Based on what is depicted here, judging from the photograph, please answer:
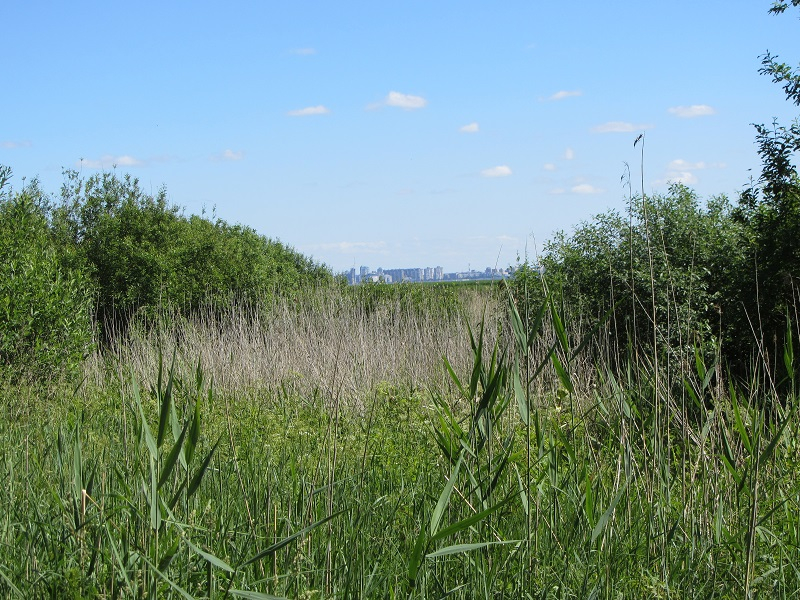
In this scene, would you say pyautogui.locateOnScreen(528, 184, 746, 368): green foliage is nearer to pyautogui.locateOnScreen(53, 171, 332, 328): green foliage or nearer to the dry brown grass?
the dry brown grass

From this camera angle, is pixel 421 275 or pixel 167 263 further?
pixel 167 263

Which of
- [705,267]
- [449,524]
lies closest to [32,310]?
[449,524]

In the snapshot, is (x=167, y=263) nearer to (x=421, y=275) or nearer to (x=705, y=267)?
(x=421, y=275)

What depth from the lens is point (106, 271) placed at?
11.9 m

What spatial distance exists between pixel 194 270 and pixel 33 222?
3252 millimetres

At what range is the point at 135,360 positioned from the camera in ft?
27.6

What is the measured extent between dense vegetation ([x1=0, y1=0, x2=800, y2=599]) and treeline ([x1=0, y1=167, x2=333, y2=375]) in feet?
0.15

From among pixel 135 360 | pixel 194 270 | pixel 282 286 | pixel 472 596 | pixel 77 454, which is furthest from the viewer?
pixel 282 286

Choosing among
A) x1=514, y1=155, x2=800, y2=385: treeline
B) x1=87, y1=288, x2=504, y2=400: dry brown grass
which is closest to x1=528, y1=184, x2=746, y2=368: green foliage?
x1=514, y1=155, x2=800, y2=385: treeline

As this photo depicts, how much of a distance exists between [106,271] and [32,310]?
4733mm

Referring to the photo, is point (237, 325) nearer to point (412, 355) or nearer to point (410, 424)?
point (412, 355)

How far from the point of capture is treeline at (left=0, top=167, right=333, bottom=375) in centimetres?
729

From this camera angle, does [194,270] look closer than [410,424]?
No

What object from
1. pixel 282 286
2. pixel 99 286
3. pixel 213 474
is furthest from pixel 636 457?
pixel 282 286
